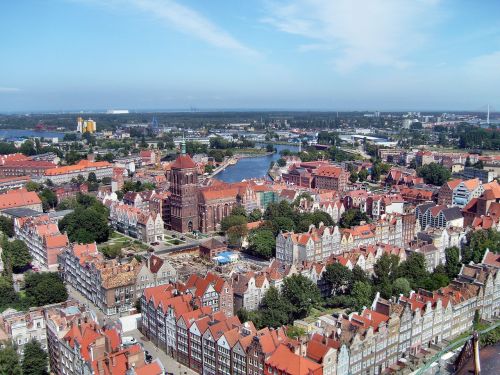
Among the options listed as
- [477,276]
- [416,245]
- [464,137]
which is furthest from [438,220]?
[464,137]

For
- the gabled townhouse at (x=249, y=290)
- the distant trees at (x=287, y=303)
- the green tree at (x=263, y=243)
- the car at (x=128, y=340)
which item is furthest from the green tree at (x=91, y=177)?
the car at (x=128, y=340)

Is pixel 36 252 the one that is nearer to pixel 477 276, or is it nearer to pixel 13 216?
pixel 13 216

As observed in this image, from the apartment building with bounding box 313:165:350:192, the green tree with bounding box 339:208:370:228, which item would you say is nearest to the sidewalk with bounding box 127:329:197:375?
the green tree with bounding box 339:208:370:228

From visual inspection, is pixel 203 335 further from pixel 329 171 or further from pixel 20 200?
pixel 329 171

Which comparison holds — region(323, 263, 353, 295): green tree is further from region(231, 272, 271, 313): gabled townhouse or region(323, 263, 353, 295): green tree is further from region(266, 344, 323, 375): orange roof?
region(266, 344, 323, 375): orange roof

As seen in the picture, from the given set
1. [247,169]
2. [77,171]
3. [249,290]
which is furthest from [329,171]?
[249,290]
